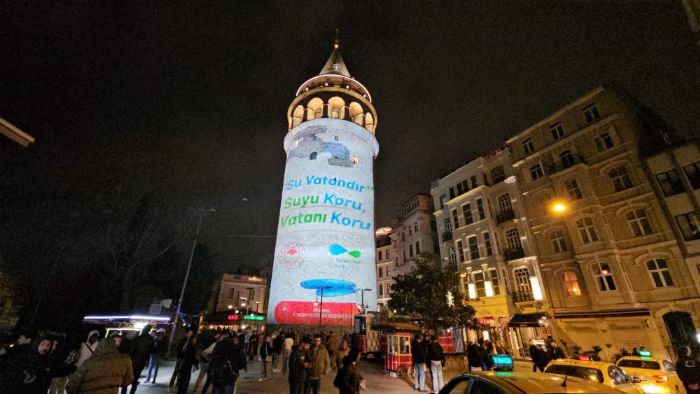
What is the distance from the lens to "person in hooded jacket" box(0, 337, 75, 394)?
5145mm

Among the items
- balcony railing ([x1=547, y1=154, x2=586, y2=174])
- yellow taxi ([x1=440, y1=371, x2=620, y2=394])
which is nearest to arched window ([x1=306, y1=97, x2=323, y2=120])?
balcony railing ([x1=547, y1=154, x2=586, y2=174])

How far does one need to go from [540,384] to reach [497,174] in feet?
103

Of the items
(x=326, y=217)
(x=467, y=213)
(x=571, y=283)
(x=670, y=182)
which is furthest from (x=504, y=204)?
(x=326, y=217)

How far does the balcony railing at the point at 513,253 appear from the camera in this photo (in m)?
26.8

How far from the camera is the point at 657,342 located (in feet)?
62.3

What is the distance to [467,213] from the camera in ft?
108

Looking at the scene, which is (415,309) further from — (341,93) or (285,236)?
(341,93)

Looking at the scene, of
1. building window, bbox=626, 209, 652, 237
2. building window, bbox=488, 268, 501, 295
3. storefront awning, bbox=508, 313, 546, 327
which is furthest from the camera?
building window, bbox=488, 268, 501, 295

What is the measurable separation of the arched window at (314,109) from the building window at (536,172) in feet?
76.9

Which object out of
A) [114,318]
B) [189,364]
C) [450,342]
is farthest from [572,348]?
[114,318]

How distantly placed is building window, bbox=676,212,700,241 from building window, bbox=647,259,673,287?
2101 mm

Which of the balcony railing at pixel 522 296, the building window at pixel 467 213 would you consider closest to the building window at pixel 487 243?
the building window at pixel 467 213

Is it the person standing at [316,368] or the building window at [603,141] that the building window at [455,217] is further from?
the person standing at [316,368]

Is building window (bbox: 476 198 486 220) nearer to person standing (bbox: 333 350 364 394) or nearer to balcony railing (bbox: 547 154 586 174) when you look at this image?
balcony railing (bbox: 547 154 586 174)
